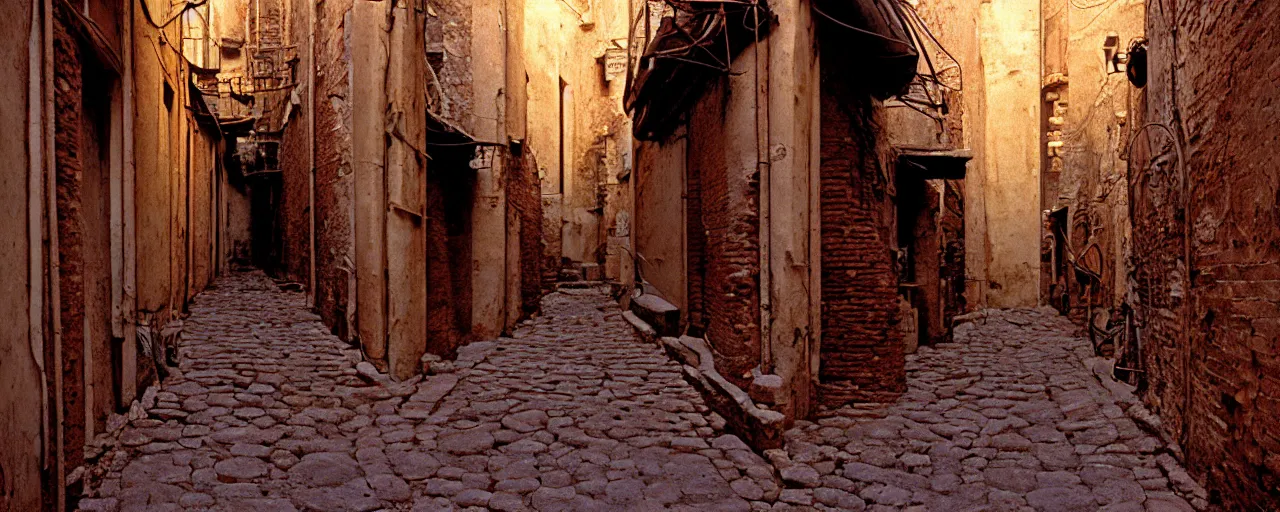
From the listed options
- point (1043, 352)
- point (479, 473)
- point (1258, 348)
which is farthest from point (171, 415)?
point (1043, 352)

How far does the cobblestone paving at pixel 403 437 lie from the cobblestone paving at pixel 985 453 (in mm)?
587

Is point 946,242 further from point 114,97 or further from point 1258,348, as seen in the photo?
point 114,97

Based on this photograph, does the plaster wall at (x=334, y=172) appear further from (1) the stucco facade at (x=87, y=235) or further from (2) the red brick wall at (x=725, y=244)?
(2) the red brick wall at (x=725, y=244)

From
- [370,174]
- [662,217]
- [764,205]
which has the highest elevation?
[370,174]

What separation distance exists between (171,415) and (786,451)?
5006 millimetres

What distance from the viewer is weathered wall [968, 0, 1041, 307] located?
57.2ft

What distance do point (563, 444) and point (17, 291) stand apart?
149 inches

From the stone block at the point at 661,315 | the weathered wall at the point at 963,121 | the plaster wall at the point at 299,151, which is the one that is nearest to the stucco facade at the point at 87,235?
the plaster wall at the point at 299,151

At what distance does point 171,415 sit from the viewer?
5.50 m

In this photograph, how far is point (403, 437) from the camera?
19.6 feet

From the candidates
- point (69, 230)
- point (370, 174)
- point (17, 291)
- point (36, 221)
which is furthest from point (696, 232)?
point (17, 291)

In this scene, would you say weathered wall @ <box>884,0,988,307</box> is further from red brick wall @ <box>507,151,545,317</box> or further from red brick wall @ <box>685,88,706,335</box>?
red brick wall @ <box>507,151,545,317</box>

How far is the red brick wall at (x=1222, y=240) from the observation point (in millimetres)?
3506

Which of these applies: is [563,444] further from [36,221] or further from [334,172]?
[334,172]
